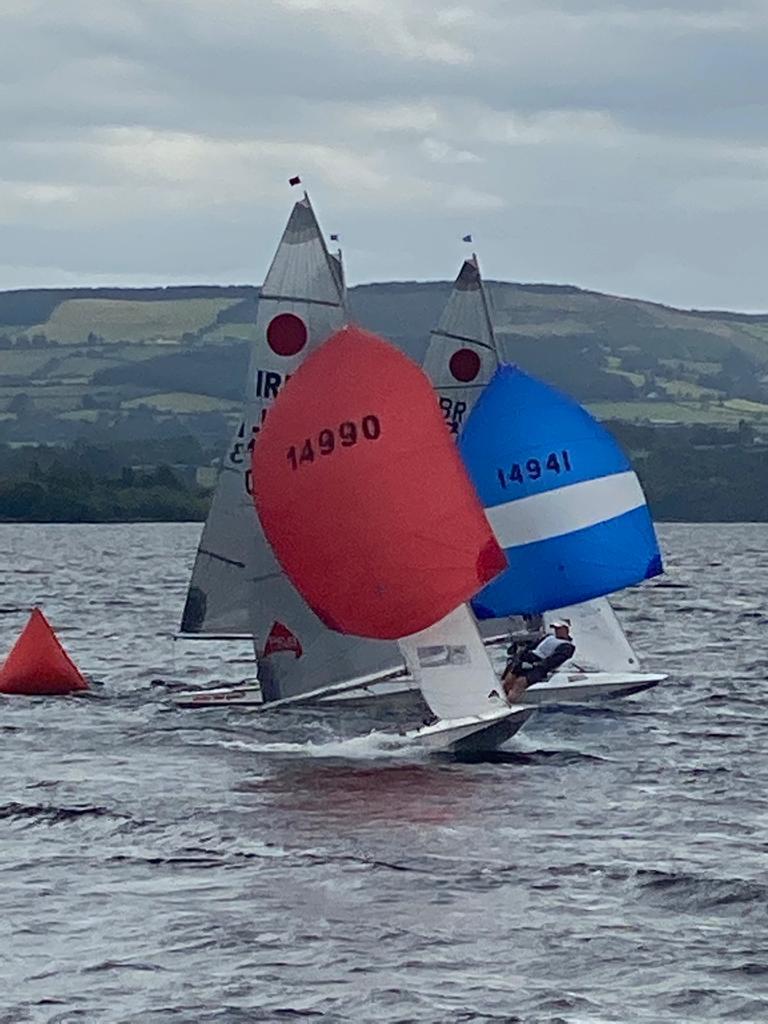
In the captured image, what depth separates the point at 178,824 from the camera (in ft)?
85.5

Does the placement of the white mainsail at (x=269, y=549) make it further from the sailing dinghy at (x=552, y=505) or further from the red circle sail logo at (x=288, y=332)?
the sailing dinghy at (x=552, y=505)

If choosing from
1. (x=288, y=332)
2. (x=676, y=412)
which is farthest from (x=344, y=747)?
(x=676, y=412)

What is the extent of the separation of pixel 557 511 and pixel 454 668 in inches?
290

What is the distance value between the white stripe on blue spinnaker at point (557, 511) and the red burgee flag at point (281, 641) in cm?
502

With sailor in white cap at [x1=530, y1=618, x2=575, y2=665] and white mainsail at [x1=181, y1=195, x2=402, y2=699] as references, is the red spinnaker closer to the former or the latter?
white mainsail at [x1=181, y1=195, x2=402, y2=699]

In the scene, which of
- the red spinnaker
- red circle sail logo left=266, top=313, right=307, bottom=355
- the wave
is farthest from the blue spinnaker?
the red spinnaker

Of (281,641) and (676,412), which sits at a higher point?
(676,412)

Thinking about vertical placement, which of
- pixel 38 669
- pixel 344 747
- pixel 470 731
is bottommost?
pixel 344 747

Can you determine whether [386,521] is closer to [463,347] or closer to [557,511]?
[557,511]

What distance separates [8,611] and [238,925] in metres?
48.0

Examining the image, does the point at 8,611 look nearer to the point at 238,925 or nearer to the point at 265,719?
the point at 265,719

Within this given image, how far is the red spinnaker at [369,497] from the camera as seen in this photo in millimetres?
30453

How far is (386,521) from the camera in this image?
3070cm

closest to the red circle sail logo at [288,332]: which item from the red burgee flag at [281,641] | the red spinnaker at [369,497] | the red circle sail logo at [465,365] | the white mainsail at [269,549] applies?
the white mainsail at [269,549]
